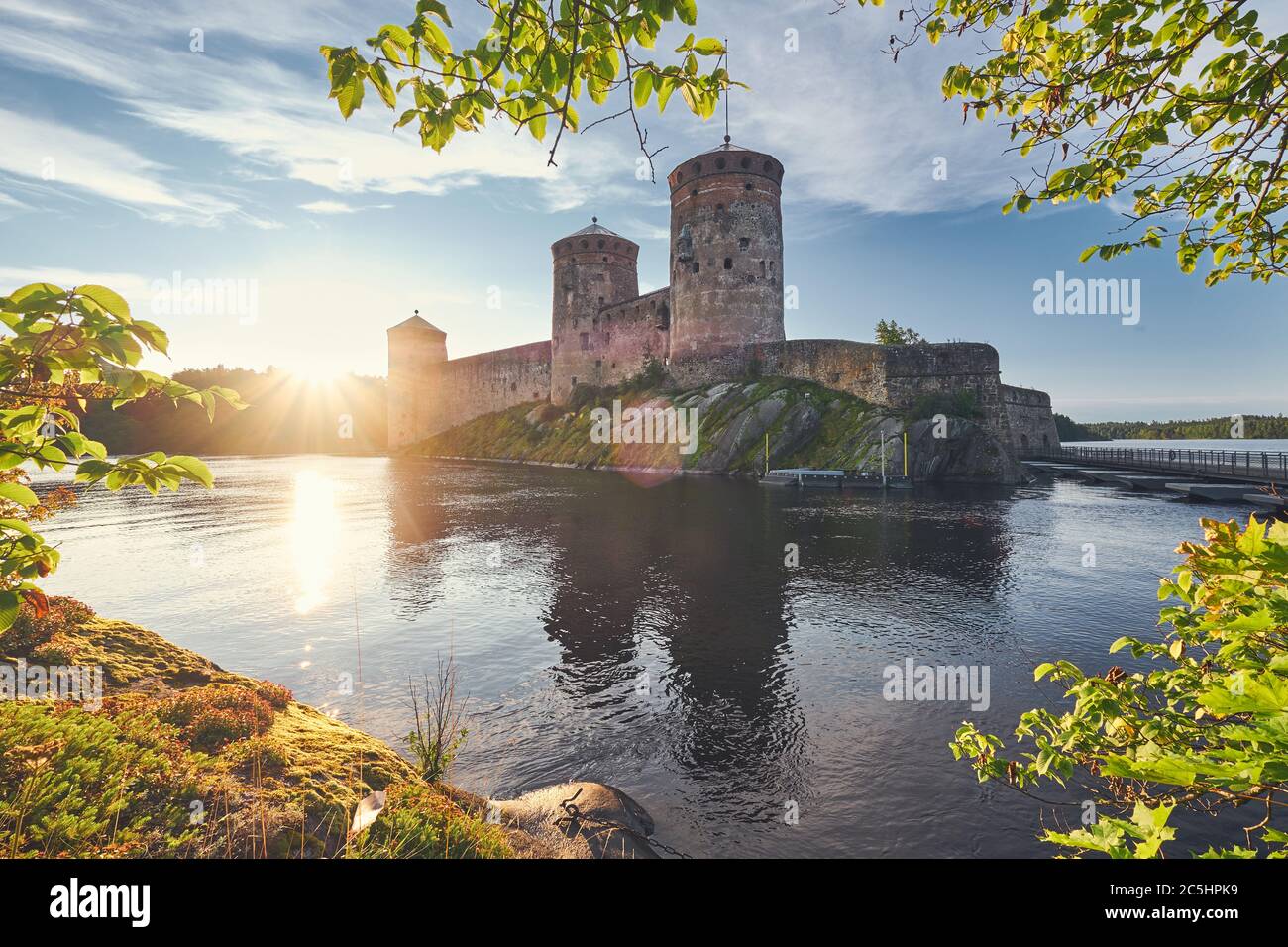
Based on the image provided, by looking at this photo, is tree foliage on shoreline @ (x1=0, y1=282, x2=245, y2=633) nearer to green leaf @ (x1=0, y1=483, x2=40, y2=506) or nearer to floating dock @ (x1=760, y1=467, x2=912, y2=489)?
green leaf @ (x1=0, y1=483, x2=40, y2=506)

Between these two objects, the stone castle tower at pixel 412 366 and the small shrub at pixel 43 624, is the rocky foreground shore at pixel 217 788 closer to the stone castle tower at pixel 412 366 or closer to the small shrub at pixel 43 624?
the small shrub at pixel 43 624

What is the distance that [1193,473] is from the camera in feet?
136

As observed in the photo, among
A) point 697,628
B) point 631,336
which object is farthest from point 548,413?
point 697,628

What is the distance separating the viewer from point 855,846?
238 inches

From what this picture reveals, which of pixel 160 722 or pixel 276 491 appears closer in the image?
pixel 160 722

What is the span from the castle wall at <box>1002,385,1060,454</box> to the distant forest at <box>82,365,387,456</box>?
108 metres

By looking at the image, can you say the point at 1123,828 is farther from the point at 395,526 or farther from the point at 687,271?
the point at 687,271

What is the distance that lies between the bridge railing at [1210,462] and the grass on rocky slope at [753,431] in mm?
21381

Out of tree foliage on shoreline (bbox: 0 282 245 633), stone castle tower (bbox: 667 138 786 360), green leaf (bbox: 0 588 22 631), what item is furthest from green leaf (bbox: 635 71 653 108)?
stone castle tower (bbox: 667 138 786 360)

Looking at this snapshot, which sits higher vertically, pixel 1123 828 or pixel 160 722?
pixel 1123 828

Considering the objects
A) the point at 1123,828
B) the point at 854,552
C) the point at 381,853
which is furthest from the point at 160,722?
the point at 854,552

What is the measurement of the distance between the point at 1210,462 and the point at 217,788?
220ft
